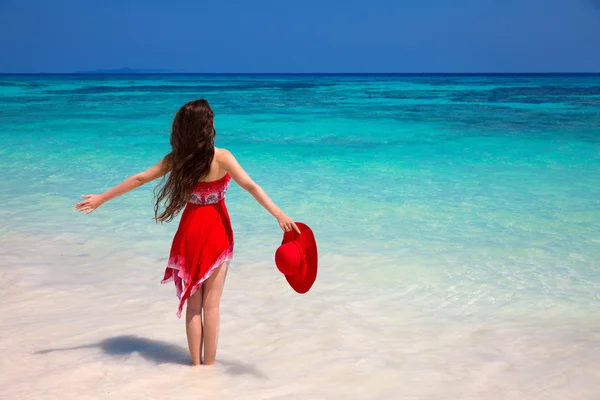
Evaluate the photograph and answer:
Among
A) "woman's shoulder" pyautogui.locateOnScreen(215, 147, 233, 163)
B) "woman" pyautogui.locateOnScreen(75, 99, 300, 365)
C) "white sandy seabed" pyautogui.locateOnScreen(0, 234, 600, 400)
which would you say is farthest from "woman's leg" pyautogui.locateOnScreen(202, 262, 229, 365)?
"woman's shoulder" pyautogui.locateOnScreen(215, 147, 233, 163)

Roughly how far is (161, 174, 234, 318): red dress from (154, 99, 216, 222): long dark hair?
3.2 inches

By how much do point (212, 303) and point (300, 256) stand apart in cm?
49

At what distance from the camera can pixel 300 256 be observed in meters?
3.04

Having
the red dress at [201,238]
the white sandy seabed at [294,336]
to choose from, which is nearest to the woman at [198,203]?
the red dress at [201,238]

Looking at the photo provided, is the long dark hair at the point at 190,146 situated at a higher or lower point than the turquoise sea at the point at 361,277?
higher

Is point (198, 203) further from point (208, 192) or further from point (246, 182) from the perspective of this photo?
point (246, 182)

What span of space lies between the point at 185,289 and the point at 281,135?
1289cm

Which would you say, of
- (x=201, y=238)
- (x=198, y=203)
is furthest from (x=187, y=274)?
(x=198, y=203)

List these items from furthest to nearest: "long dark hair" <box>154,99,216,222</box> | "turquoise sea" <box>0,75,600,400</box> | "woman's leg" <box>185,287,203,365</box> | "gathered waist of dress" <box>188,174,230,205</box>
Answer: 1. "turquoise sea" <box>0,75,600,400</box>
2. "woman's leg" <box>185,287,203,365</box>
3. "gathered waist of dress" <box>188,174,230,205</box>
4. "long dark hair" <box>154,99,216,222</box>

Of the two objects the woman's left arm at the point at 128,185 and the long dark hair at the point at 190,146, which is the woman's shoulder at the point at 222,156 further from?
the woman's left arm at the point at 128,185

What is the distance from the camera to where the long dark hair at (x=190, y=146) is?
289 cm

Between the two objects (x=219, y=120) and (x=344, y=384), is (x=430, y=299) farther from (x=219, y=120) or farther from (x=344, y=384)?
(x=219, y=120)

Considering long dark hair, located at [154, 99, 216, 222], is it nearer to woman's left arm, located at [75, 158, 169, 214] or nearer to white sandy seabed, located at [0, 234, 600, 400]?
woman's left arm, located at [75, 158, 169, 214]

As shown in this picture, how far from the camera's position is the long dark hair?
114 inches
